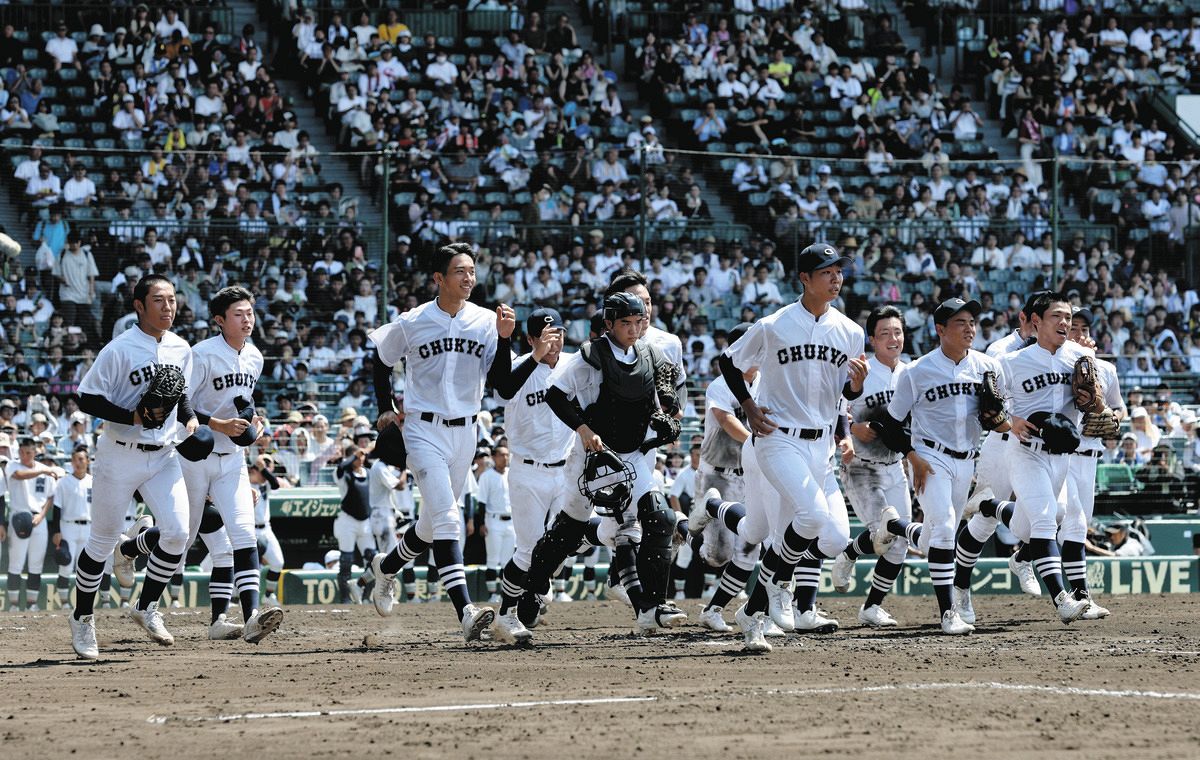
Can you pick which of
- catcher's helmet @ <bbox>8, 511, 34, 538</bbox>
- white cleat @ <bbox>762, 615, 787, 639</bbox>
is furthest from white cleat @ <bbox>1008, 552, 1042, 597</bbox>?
catcher's helmet @ <bbox>8, 511, 34, 538</bbox>

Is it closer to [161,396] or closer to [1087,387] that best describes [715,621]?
[1087,387]

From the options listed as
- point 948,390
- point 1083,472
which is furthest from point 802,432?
point 1083,472

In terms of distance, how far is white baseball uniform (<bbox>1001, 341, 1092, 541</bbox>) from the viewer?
12.3 m

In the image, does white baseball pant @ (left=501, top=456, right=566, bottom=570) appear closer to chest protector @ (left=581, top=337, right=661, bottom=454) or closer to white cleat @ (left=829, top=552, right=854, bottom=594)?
chest protector @ (left=581, top=337, right=661, bottom=454)

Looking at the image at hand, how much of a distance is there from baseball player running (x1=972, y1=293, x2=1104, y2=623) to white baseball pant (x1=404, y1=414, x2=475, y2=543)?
12.9ft

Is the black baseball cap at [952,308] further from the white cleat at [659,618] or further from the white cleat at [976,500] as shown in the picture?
the white cleat at [659,618]

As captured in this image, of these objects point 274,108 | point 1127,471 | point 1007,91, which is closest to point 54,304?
point 274,108

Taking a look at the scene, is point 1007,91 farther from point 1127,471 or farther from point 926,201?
point 1127,471

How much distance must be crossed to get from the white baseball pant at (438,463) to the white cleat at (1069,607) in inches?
173

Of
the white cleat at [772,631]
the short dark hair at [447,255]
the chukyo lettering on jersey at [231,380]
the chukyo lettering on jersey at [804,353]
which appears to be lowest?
the white cleat at [772,631]

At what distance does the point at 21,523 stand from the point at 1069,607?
11777 mm

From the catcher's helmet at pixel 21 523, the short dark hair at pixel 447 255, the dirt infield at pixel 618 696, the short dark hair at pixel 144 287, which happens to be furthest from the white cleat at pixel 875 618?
the catcher's helmet at pixel 21 523

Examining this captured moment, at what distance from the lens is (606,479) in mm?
10492

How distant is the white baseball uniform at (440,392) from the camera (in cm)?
1095
